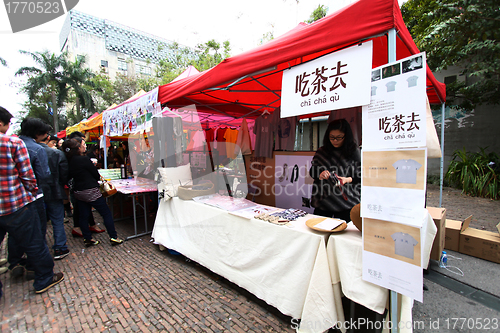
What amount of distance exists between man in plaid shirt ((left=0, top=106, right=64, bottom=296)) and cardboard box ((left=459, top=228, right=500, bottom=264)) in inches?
222

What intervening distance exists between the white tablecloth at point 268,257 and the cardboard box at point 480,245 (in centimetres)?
289

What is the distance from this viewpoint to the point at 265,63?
2.12m

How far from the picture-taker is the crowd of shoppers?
2278 millimetres

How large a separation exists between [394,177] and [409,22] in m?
10.2

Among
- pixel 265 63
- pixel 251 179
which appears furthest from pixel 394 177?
pixel 251 179

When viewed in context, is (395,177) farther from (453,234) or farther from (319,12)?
(319,12)

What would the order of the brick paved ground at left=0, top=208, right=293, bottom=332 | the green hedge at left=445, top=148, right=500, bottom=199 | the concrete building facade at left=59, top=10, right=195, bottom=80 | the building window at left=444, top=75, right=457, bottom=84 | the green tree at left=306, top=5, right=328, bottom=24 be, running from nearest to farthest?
the brick paved ground at left=0, top=208, right=293, bottom=332, the green hedge at left=445, top=148, right=500, bottom=199, the building window at left=444, top=75, right=457, bottom=84, the green tree at left=306, top=5, right=328, bottom=24, the concrete building facade at left=59, top=10, right=195, bottom=80

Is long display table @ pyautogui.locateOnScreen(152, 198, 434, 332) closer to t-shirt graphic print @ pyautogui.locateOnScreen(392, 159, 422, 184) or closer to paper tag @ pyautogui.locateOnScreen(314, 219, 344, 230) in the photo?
paper tag @ pyautogui.locateOnScreen(314, 219, 344, 230)

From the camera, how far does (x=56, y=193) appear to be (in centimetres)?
316

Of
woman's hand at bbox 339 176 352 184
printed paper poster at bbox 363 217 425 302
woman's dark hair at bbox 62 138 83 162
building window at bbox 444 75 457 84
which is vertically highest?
building window at bbox 444 75 457 84

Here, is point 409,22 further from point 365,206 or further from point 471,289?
point 365,206

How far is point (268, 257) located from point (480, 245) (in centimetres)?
332

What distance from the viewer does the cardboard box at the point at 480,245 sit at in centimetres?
310

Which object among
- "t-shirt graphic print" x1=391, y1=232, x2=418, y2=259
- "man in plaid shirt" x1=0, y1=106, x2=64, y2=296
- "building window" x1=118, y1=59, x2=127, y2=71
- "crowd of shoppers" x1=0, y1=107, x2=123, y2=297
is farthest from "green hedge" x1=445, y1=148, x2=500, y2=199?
"building window" x1=118, y1=59, x2=127, y2=71
